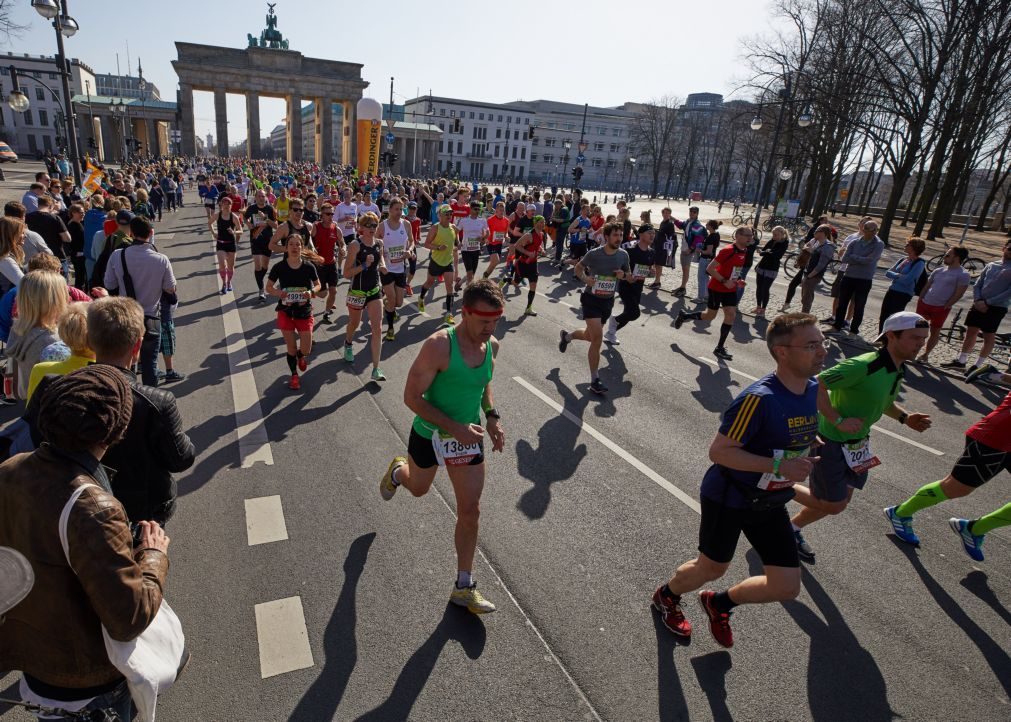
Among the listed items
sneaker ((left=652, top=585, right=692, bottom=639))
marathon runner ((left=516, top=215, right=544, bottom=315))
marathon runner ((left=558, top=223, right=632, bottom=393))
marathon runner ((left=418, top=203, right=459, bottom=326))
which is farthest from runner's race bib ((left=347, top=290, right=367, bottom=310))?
sneaker ((left=652, top=585, right=692, bottom=639))

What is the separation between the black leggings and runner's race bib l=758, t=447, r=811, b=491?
34.5 feet

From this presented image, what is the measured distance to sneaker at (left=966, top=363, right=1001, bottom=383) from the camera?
29.7 ft

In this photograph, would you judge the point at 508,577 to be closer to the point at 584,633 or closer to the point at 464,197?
the point at 584,633

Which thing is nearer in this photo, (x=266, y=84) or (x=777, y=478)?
(x=777, y=478)

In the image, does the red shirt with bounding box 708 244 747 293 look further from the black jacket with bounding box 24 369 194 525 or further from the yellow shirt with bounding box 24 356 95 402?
the yellow shirt with bounding box 24 356 95 402

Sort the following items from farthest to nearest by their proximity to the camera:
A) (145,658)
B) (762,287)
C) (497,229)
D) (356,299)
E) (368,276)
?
(497,229)
(762,287)
(356,299)
(368,276)
(145,658)

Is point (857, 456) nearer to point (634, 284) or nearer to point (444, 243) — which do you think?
point (634, 284)

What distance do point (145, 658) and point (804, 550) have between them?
448cm

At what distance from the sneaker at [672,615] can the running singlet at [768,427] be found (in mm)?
835

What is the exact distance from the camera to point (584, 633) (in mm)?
3396

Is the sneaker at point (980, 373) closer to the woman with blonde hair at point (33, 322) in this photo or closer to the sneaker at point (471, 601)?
the sneaker at point (471, 601)

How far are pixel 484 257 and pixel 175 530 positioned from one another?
17.0 m

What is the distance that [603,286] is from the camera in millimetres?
7586

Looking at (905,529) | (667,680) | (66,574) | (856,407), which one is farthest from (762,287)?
(66,574)
